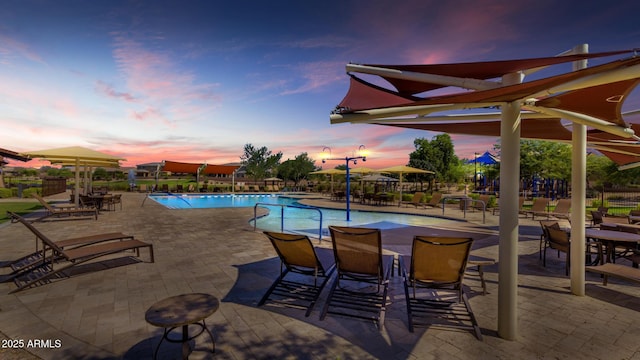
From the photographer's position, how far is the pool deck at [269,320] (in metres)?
2.67

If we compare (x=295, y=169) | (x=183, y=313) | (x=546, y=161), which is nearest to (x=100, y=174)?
(x=295, y=169)

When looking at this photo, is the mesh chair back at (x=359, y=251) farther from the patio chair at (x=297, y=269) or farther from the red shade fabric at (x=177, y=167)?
the red shade fabric at (x=177, y=167)

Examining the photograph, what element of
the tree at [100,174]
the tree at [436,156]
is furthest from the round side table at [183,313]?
the tree at [100,174]

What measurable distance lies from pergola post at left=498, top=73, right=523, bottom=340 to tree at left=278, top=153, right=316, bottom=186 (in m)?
47.2

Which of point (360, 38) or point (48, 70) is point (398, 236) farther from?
point (48, 70)

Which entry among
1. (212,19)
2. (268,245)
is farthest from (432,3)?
(268,245)

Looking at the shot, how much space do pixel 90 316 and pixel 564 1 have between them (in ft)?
44.2

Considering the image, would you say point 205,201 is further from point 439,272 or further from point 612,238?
point 612,238

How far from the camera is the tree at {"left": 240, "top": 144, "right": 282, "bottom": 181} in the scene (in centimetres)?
5238

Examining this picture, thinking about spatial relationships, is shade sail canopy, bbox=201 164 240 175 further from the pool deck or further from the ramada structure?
the ramada structure

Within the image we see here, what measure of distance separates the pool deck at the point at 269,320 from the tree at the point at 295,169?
44688 millimetres

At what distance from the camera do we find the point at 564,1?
8766 mm

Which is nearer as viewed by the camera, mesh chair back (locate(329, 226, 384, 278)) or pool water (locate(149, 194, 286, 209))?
mesh chair back (locate(329, 226, 384, 278))

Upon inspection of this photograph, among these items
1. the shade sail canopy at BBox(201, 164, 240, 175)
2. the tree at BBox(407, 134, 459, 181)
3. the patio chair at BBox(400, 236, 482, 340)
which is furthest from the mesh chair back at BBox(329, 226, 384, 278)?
the tree at BBox(407, 134, 459, 181)
